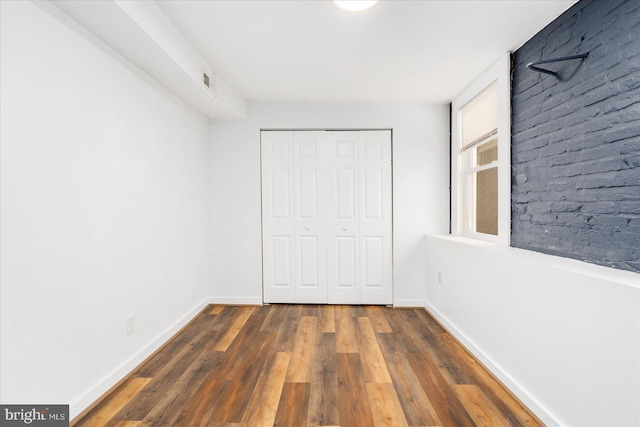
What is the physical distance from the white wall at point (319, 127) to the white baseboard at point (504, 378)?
0.89 metres

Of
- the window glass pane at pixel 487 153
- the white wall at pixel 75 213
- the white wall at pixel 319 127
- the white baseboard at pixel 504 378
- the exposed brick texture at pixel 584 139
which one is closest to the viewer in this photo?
the white wall at pixel 75 213

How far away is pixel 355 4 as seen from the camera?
1.87m

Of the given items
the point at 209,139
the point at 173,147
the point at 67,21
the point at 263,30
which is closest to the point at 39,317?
the point at 67,21

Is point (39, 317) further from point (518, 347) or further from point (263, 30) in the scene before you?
point (518, 347)

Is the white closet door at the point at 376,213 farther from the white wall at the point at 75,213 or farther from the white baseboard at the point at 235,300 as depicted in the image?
the white wall at the point at 75,213

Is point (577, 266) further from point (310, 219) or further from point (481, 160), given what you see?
point (310, 219)

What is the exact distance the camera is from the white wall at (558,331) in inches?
52.1

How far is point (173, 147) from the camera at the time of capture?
298cm

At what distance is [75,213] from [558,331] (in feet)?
9.28

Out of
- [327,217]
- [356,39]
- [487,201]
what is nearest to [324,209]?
[327,217]

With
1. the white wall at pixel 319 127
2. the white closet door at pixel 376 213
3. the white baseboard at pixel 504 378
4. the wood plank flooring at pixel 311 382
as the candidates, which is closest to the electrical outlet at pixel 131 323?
the wood plank flooring at pixel 311 382

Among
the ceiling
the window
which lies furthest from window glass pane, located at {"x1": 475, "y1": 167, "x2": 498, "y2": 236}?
the ceiling

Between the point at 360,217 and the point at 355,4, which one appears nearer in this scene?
the point at 355,4

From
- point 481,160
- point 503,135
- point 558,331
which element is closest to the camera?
point 558,331
